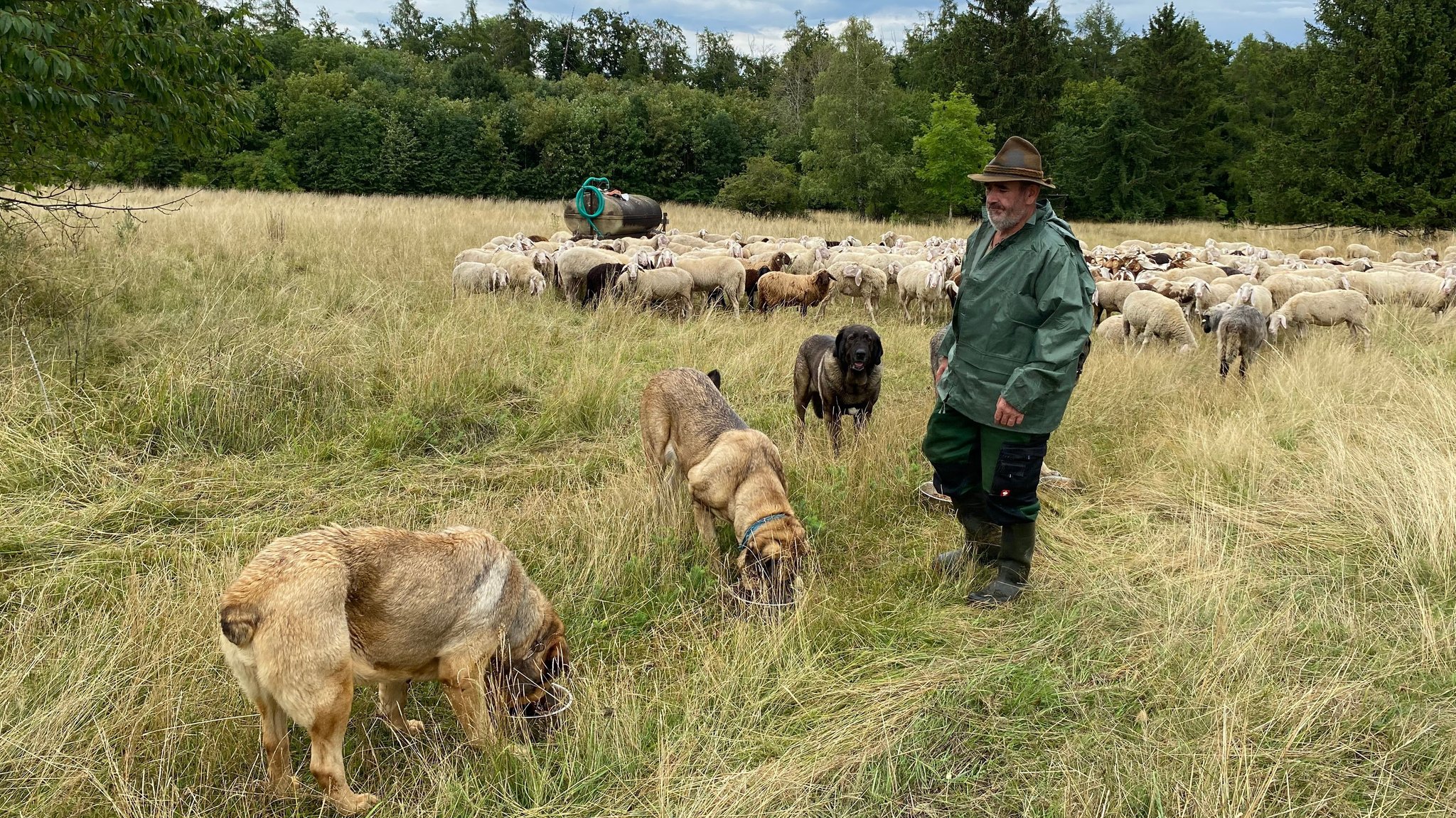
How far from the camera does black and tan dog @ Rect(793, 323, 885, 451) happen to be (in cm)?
680

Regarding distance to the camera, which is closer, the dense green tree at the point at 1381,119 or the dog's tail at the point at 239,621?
the dog's tail at the point at 239,621

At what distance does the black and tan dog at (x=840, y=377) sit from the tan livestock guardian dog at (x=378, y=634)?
393 cm

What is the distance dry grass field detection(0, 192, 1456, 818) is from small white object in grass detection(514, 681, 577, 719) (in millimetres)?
56

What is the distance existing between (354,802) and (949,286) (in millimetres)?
13495

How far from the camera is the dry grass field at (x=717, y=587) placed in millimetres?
3039

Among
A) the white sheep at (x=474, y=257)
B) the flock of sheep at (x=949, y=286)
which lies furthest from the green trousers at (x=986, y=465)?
the white sheep at (x=474, y=257)

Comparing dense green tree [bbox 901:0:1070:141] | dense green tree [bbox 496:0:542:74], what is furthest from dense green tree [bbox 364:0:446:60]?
dense green tree [bbox 901:0:1070:141]

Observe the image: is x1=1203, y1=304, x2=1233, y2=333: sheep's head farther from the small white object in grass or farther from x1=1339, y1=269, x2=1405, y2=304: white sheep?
the small white object in grass

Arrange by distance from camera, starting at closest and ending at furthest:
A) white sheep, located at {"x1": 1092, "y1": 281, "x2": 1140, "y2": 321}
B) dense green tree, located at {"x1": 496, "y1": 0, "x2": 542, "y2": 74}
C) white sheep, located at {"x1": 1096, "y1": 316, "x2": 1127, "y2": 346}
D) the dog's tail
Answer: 1. the dog's tail
2. white sheep, located at {"x1": 1096, "y1": 316, "x2": 1127, "y2": 346}
3. white sheep, located at {"x1": 1092, "y1": 281, "x2": 1140, "y2": 321}
4. dense green tree, located at {"x1": 496, "y1": 0, "x2": 542, "y2": 74}

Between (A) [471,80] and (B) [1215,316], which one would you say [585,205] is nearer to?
(B) [1215,316]

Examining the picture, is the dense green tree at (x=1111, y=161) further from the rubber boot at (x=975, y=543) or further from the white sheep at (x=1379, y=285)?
the rubber boot at (x=975, y=543)

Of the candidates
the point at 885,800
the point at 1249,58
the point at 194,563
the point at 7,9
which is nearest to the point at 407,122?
the point at 7,9

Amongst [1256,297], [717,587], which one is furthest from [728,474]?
[1256,297]

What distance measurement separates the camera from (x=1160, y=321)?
12523 mm
